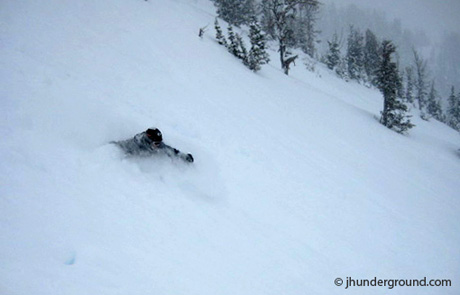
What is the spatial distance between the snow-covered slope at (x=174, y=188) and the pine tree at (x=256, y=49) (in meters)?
4.44

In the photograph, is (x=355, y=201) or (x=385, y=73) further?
(x=385, y=73)

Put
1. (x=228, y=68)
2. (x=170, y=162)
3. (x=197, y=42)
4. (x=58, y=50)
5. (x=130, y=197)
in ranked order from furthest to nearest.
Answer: (x=197, y=42)
(x=228, y=68)
(x=58, y=50)
(x=170, y=162)
(x=130, y=197)

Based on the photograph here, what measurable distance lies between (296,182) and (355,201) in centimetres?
168

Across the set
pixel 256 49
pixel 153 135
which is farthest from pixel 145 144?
pixel 256 49

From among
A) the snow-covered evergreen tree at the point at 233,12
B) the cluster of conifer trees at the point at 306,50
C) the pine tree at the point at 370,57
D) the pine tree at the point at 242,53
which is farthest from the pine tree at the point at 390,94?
the pine tree at the point at 370,57

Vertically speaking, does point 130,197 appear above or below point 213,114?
below

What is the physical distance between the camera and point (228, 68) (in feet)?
41.9

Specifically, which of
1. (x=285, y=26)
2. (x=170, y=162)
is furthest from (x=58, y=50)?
(x=285, y=26)

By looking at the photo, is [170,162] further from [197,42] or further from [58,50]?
[197,42]

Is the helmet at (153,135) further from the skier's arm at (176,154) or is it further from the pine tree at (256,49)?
the pine tree at (256,49)

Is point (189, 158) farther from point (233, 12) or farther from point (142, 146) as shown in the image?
point (233, 12)

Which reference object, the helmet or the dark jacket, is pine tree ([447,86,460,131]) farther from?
the helmet

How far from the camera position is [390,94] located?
1911 centimetres

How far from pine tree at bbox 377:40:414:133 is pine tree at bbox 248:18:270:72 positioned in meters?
9.40
